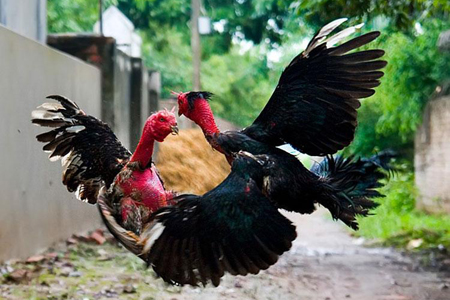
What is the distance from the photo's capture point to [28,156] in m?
5.73

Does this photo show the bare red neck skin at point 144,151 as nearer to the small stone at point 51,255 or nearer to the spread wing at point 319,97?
the spread wing at point 319,97

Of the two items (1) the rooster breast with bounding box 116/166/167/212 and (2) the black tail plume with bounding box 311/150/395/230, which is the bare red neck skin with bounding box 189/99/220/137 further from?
(2) the black tail plume with bounding box 311/150/395/230

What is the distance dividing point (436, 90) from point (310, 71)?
8.87m

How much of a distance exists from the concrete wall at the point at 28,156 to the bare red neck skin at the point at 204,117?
2.61m

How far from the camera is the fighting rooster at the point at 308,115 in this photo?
3.19m

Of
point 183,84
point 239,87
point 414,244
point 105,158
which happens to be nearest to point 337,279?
point 414,244

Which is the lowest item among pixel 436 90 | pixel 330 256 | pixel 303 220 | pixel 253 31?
pixel 303 220

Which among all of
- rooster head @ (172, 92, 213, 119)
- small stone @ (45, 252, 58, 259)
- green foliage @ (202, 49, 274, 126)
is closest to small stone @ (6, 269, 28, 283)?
small stone @ (45, 252, 58, 259)

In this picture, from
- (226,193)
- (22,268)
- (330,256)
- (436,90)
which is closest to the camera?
(226,193)

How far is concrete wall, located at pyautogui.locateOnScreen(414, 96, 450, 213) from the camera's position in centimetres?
1097

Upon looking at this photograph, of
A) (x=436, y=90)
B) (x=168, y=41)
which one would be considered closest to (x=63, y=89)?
(x=436, y=90)

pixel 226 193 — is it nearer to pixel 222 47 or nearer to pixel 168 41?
pixel 222 47

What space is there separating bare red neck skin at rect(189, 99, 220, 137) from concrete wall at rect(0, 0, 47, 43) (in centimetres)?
444

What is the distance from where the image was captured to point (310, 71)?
3.31 metres
